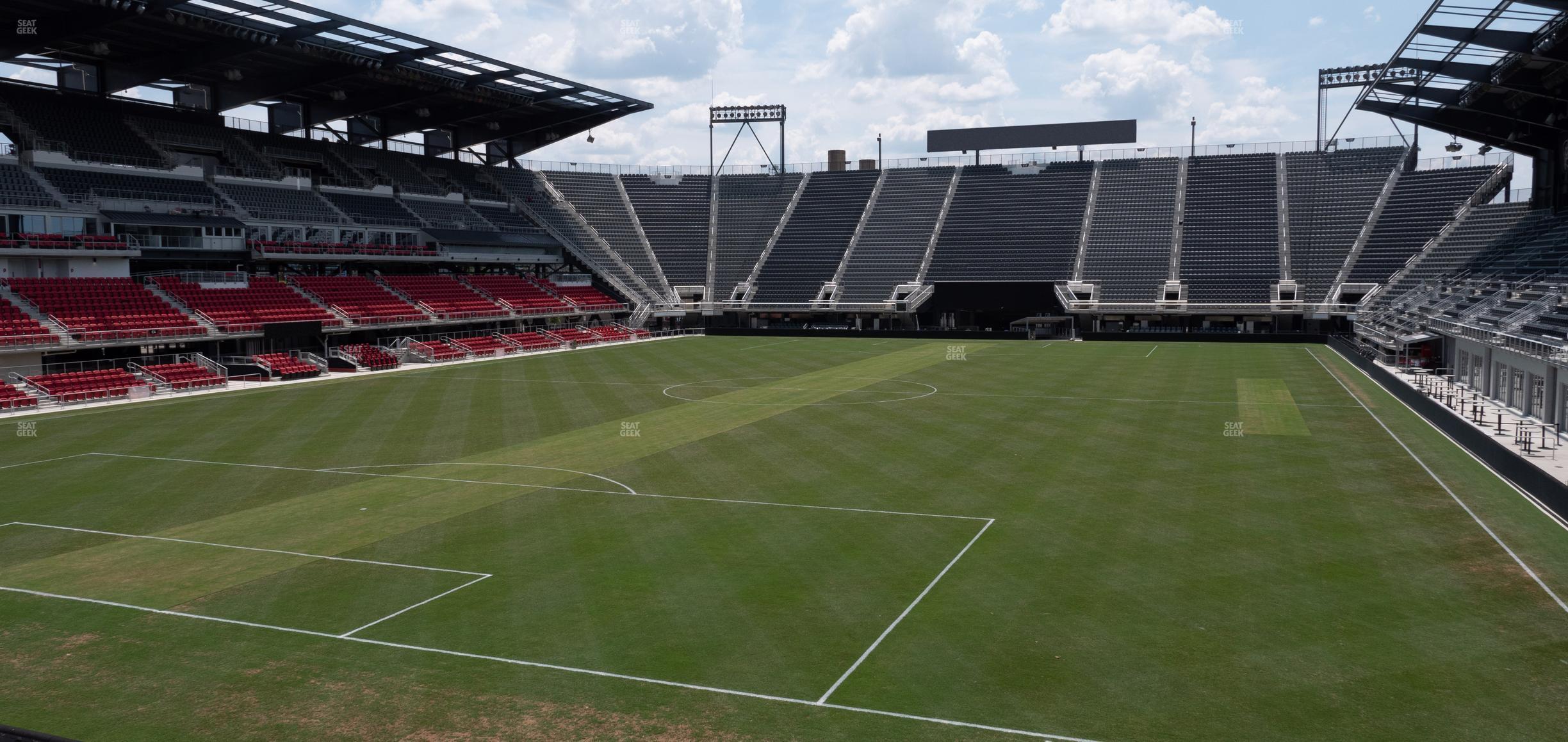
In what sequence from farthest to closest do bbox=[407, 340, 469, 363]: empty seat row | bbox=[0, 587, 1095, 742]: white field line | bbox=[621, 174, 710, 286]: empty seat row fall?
bbox=[621, 174, 710, 286]: empty seat row < bbox=[407, 340, 469, 363]: empty seat row < bbox=[0, 587, 1095, 742]: white field line

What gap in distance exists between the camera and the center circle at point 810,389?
36.8 metres

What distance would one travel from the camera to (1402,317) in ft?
171

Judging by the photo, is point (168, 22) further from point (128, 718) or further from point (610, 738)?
point (610, 738)

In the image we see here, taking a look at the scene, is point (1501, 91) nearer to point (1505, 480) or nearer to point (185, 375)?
point (1505, 480)

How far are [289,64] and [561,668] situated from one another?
185ft

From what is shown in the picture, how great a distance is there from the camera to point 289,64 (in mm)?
58062

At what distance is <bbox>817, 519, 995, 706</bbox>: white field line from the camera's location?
11891 millimetres

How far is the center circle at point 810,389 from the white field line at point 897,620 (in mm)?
18204

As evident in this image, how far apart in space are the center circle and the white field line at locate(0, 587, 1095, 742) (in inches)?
901

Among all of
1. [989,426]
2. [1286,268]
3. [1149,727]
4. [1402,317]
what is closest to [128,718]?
[1149,727]

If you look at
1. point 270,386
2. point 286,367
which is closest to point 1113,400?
point 270,386

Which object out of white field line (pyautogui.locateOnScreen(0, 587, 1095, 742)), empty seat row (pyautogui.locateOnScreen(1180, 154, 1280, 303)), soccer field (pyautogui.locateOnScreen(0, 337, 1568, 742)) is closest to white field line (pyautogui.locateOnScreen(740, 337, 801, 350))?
empty seat row (pyautogui.locateOnScreen(1180, 154, 1280, 303))

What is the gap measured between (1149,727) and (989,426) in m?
20.2

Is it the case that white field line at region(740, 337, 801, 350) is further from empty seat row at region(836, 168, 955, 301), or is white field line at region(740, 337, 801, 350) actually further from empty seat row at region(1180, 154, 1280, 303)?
empty seat row at region(1180, 154, 1280, 303)
